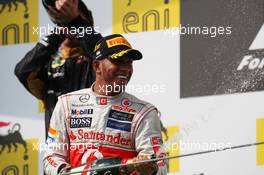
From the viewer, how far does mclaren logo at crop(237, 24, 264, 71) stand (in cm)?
376

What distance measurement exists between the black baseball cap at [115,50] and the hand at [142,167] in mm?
352

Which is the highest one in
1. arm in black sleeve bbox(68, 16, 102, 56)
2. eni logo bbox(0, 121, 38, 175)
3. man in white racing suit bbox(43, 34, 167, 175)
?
arm in black sleeve bbox(68, 16, 102, 56)

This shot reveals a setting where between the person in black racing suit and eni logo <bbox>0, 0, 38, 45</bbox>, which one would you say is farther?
eni logo <bbox>0, 0, 38, 45</bbox>

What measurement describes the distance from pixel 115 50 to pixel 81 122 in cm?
25

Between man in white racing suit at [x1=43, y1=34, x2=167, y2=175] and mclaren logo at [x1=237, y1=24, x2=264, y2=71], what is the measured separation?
0.77m

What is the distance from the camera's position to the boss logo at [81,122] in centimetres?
310

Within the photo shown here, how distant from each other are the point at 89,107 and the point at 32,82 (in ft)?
2.29

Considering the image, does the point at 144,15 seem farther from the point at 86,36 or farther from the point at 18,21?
the point at 18,21

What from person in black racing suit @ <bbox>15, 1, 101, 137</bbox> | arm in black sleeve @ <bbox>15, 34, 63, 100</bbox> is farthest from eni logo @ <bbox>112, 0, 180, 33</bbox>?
arm in black sleeve @ <bbox>15, 34, 63, 100</bbox>

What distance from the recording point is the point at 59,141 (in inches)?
123

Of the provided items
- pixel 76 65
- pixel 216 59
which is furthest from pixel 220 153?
pixel 76 65

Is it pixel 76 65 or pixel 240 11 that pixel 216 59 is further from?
pixel 76 65

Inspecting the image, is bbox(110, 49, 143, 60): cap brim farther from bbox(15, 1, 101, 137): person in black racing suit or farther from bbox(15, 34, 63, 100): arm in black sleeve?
bbox(15, 34, 63, 100): arm in black sleeve

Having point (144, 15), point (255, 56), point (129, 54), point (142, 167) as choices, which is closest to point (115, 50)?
point (129, 54)
